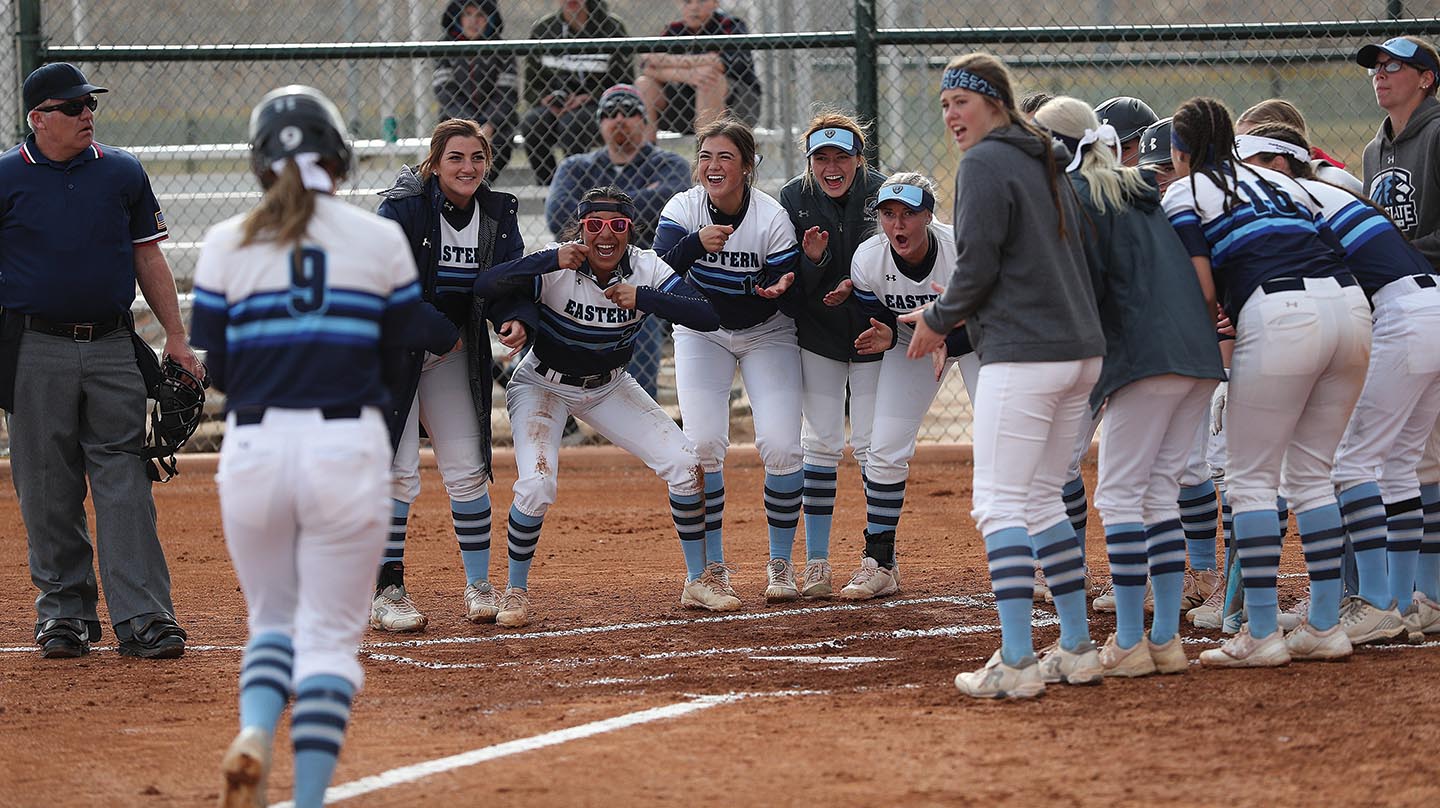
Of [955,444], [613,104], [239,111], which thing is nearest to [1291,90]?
[955,444]

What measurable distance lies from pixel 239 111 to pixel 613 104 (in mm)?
10325

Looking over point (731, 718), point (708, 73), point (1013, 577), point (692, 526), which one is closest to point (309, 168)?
point (731, 718)

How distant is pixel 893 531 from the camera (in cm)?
696

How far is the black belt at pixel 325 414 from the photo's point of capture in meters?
3.68

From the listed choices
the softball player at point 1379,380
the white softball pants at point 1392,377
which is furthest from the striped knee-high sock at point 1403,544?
the white softball pants at point 1392,377

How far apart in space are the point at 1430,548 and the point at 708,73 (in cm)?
656

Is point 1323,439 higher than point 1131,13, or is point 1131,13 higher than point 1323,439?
point 1131,13

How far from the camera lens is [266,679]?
3.73 m

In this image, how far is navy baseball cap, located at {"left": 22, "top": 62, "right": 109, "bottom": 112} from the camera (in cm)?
585

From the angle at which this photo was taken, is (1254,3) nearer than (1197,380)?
No

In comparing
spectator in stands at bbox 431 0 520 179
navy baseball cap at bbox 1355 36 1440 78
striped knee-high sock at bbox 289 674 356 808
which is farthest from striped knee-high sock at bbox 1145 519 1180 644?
spectator in stands at bbox 431 0 520 179

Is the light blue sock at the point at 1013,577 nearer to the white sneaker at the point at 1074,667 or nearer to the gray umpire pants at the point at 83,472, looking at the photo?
the white sneaker at the point at 1074,667

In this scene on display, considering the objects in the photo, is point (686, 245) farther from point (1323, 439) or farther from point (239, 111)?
point (239, 111)

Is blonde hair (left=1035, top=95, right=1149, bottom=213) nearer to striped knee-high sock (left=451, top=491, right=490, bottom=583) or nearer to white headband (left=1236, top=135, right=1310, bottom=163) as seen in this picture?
white headband (left=1236, top=135, right=1310, bottom=163)
